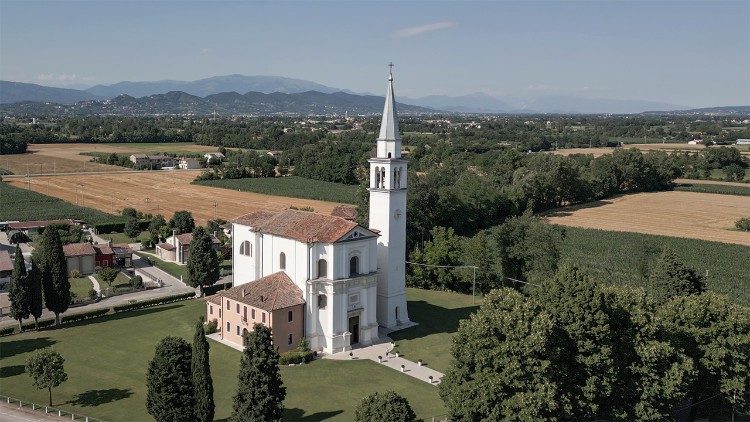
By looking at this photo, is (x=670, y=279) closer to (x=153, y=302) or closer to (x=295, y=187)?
(x=153, y=302)

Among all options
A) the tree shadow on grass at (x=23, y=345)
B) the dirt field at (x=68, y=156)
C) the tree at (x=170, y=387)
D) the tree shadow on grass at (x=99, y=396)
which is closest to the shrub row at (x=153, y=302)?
the tree shadow on grass at (x=23, y=345)

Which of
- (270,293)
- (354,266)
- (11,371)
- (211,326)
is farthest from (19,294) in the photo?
(354,266)

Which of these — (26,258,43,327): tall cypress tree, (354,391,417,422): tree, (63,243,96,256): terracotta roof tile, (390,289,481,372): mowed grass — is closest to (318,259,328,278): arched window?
(390,289,481,372): mowed grass

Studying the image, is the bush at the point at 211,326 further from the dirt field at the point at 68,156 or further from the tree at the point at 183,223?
the dirt field at the point at 68,156

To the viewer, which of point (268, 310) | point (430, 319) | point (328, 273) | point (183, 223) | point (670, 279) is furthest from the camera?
point (183, 223)

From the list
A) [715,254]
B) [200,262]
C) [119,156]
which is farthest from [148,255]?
[119,156]

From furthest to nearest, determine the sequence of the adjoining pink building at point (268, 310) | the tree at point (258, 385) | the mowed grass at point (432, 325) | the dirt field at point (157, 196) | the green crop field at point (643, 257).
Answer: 1. the dirt field at point (157, 196)
2. the green crop field at point (643, 257)
3. the mowed grass at point (432, 325)
4. the adjoining pink building at point (268, 310)
5. the tree at point (258, 385)
